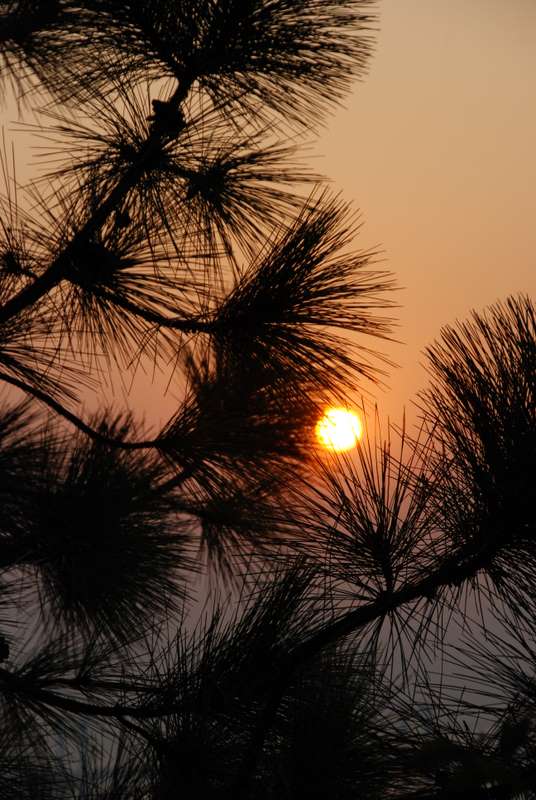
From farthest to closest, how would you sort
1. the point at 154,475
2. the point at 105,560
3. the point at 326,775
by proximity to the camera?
the point at 154,475 → the point at 105,560 → the point at 326,775

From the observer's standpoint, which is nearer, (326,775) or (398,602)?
(398,602)

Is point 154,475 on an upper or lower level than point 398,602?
upper

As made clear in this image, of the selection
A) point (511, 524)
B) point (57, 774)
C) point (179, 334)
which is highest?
point (179, 334)

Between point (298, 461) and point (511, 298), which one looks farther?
point (298, 461)

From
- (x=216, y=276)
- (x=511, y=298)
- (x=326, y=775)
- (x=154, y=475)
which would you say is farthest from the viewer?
(x=154, y=475)

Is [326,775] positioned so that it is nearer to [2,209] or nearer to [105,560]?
[105,560]

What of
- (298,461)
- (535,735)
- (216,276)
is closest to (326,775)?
(535,735)

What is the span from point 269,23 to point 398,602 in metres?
0.69

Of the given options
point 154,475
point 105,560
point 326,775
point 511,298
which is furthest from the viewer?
point 154,475

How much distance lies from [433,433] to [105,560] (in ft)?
2.00

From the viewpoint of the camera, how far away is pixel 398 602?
599 millimetres

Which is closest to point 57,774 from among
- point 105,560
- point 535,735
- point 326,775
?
point 105,560

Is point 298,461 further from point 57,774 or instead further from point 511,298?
point 511,298

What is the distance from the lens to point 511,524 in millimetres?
548
